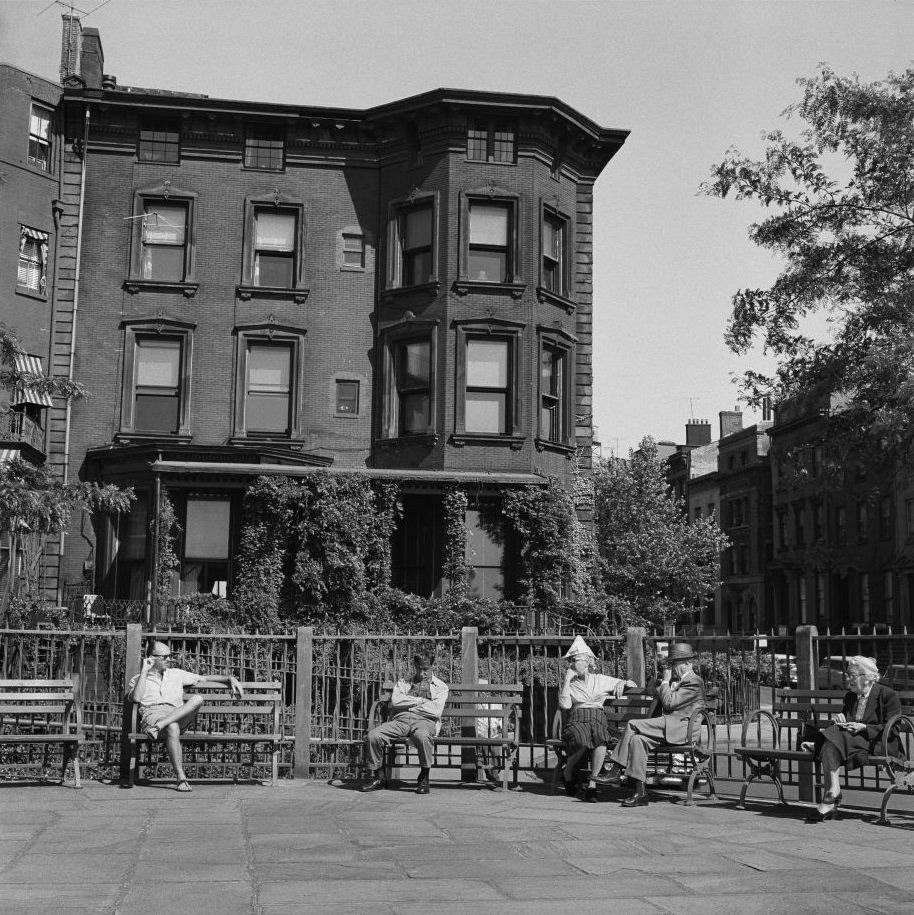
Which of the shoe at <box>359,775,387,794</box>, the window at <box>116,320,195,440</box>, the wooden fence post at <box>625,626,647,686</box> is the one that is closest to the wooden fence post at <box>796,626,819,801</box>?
the wooden fence post at <box>625,626,647,686</box>

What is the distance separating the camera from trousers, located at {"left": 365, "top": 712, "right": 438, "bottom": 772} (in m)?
13.0

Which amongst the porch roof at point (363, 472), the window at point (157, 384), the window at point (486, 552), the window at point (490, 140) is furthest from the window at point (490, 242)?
the window at point (157, 384)

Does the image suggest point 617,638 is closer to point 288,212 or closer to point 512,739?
point 512,739

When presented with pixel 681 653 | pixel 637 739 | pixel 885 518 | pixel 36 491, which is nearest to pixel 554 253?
pixel 36 491

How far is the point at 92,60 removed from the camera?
92.3ft

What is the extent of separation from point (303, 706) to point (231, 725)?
51.1 inches

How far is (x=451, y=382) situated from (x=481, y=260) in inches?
118

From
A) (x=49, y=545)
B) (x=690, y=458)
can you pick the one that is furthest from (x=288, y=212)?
(x=690, y=458)

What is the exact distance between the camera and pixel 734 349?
25.8 metres

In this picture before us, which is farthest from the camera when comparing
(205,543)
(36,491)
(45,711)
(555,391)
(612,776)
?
(555,391)

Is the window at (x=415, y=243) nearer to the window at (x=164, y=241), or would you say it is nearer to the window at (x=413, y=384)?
the window at (x=413, y=384)

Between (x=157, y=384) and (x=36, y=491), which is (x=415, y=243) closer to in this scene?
(x=157, y=384)

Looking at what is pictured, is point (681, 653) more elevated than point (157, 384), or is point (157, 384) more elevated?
point (157, 384)

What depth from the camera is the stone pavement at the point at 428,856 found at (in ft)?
24.2
